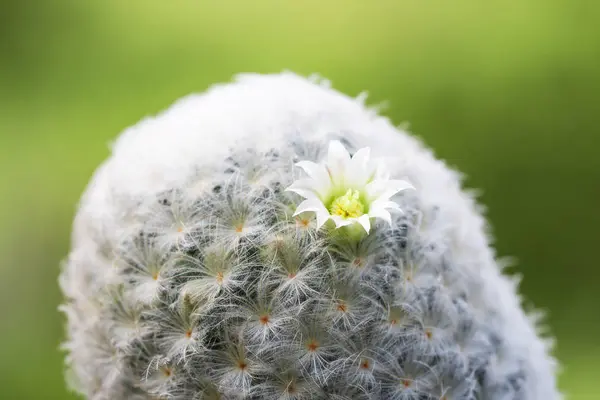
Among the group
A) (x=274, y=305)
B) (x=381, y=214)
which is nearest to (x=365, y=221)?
(x=381, y=214)

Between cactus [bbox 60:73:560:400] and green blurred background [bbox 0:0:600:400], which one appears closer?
cactus [bbox 60:73:560:400]

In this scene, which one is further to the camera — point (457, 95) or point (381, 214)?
point (457, 95)

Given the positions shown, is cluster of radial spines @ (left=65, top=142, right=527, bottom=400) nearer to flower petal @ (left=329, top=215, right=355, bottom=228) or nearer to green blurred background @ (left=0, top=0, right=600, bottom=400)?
flower petal @ (left=329, top=215, right=355, bottom=228)

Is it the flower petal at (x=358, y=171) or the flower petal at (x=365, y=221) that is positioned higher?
the flower petal at (x=358, y=171)

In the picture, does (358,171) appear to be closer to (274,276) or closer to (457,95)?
(274,276)

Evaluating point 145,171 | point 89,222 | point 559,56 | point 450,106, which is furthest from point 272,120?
point 559,56

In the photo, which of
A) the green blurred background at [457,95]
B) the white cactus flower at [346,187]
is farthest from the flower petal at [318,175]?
the green blurred background at [457,95]

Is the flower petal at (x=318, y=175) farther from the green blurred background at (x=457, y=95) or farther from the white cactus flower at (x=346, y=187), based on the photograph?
the green blurred background at (x=457, y=95)

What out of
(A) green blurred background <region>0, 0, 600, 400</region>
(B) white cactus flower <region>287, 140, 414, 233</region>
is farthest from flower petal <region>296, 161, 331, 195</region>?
(A) green blurred background <region>0, 0, 600, 400</region>
